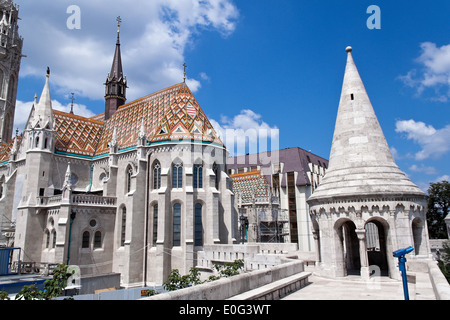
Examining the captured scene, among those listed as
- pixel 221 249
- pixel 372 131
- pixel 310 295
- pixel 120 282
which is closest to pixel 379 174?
pixel 372 131

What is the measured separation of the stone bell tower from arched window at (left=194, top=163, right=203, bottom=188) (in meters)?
35.6

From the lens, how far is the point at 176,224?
27.6 m

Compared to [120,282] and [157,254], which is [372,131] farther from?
[120,282]

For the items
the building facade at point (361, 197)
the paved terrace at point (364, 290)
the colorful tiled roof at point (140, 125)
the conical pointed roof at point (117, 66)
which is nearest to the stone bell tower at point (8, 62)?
the colorful tiled roof at point (140, 125)

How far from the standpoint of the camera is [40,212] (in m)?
29.5

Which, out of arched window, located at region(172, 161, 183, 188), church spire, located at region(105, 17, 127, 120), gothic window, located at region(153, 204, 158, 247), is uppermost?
church spire, located at region(105, 17, 127, 120)

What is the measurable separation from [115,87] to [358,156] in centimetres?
3479

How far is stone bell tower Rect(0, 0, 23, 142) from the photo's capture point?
48.7m

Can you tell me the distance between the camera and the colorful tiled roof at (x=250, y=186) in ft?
155

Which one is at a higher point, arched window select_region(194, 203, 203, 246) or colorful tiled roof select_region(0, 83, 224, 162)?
colorful tiled roof select_region(0, 83, 224, 162)

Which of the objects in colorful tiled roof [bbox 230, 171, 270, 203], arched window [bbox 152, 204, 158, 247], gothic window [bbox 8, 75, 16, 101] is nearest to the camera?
arched window [bbox 152, 204, 158, 247]

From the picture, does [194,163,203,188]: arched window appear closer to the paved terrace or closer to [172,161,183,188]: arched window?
[172,161,183,188]: arched window

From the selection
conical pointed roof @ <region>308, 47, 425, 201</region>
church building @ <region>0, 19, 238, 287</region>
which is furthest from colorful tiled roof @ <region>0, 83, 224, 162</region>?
conical pointed roof @ <region>308, 47, 425, 201</region>

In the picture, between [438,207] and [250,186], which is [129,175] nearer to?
[250,186]
